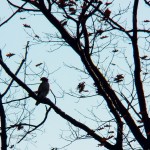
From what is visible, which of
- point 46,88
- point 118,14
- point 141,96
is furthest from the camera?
point 46,88

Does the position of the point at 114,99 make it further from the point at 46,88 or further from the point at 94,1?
the point at 46,88

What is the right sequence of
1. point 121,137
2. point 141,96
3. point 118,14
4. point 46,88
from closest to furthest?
point 121,137
point 141,96
point 118,14
point 46,88

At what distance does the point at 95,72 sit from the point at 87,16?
1.11 m

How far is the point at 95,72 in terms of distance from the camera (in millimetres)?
7176

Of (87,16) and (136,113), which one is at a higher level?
(87,16)

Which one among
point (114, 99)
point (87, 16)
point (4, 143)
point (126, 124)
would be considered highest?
point (87, 16)

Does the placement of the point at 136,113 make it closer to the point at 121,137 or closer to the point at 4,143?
the point at 121,137

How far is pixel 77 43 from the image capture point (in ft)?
22.6

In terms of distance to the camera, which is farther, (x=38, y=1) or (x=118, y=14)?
(x=118, y=14)

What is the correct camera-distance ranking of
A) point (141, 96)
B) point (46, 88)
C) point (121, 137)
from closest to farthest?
point (121, 137) < point (141, 96) < point (46, 88)

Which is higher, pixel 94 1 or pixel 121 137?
pixel 94 1

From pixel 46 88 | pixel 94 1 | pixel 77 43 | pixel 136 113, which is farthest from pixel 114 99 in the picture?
pixel 46 88

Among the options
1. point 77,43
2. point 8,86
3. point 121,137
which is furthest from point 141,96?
point 8,86

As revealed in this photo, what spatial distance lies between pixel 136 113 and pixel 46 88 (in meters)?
3.89
